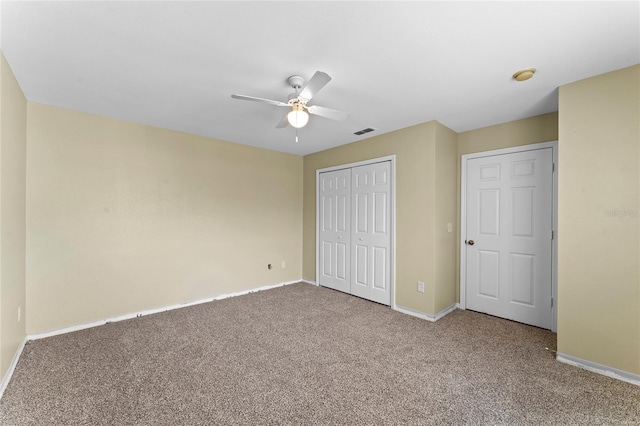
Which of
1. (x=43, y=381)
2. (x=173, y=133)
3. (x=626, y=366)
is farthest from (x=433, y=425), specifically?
(x=173, y=133)

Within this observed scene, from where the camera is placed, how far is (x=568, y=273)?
2.33 m

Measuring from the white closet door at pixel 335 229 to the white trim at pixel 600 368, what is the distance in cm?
259

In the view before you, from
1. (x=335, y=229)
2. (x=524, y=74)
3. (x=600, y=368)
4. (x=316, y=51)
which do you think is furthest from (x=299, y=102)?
(x=600, y=368)

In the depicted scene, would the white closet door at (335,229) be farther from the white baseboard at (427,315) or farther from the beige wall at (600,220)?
the beige wall at (600,220)

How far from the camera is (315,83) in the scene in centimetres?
188

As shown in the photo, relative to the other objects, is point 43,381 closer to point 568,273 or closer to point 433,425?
point 433,425

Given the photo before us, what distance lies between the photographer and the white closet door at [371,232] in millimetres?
3863

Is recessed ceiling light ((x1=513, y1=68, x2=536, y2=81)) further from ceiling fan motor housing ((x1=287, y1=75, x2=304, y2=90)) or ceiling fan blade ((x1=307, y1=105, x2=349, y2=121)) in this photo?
ceiling fan motor housing ((x1=287, y1=75, x2=304, y2=90))

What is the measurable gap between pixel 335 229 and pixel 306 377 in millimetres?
2683

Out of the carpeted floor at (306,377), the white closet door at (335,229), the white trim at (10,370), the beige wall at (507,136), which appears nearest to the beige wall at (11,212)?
the white trim at (10,370)

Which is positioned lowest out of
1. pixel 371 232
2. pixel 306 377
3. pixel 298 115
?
pixel 306 377

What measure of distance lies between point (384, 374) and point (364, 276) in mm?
1988

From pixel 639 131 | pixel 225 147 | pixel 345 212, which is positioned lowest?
pixel 345 212

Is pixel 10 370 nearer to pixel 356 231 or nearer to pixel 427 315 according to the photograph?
pixel 356 231
